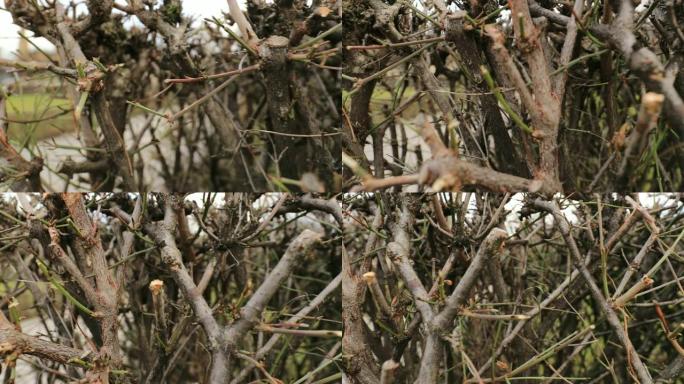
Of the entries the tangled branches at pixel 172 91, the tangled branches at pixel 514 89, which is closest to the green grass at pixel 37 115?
the tangled branches at pixel 172 91

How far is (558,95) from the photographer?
37.8 inches

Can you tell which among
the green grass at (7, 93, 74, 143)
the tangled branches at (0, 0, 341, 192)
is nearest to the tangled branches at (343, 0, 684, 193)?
the tangled branches at (0, 0, 341, 192)

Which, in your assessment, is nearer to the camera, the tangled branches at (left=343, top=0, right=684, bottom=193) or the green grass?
the tangled branches at (left=343, top=0, right=684, bottom=193)

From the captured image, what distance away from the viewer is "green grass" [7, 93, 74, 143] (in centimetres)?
136

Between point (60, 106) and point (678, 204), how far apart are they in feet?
3.98

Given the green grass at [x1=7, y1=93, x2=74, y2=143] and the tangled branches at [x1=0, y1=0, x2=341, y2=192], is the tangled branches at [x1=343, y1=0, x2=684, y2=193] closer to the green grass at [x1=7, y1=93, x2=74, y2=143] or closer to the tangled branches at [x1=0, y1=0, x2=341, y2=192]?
the tangled branches at [x1=0, y1=0, x2=341, y2=192]

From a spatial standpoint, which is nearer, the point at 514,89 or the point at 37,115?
the point at 514,89

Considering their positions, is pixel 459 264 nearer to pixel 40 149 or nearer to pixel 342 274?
pixel 342 274

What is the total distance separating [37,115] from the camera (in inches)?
55.4

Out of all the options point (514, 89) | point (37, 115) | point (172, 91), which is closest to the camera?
point (514, 89)

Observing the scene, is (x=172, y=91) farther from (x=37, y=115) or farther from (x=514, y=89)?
(x=514, y=89)

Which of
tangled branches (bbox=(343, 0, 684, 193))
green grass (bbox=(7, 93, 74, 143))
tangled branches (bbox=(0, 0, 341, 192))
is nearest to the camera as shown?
tangled branches (bbox=(343, 0, 684, 193))

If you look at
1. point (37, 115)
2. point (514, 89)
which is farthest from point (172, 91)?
point (514, 89)

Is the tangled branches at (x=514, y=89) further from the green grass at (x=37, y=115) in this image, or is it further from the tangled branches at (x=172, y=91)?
the green grass at (x=37, y=115)
